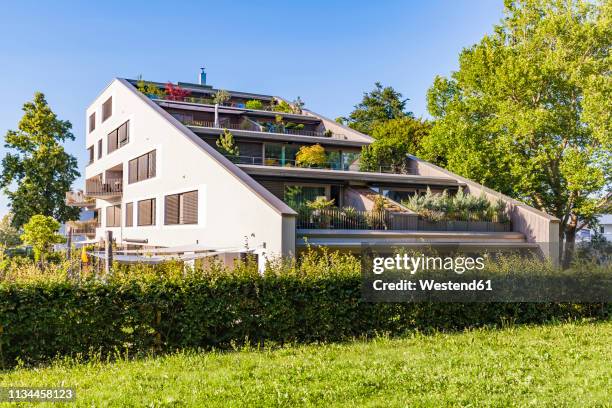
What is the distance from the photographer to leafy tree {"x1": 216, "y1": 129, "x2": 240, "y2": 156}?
93.0ft

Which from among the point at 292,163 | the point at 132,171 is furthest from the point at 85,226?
the point at 292,163

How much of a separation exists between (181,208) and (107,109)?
1781cm

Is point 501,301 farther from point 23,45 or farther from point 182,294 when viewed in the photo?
point 23,45

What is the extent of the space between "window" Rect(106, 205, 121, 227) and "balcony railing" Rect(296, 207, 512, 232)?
19.9 meters

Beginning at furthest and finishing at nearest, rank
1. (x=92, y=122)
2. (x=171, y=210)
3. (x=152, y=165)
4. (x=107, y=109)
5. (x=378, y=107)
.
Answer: (x=378, y=107)
(x=92, y=122)
(x=107, y=109)
(x=152, y=165)
(x=171, y=210)

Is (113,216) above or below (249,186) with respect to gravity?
below

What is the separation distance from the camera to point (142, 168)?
32750 millimetres

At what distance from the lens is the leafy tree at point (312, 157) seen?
29.0 metres

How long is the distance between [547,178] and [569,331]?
19348 millimetres

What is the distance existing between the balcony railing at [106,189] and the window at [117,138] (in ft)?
8.03

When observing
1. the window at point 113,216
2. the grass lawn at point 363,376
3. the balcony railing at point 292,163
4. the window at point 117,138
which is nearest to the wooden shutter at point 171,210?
the balcony railing at point 292,163

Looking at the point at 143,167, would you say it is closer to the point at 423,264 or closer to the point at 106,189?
the point at 106,189

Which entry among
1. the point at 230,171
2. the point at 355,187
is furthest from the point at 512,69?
the point at 230,171

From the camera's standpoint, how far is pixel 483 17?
3183cm
